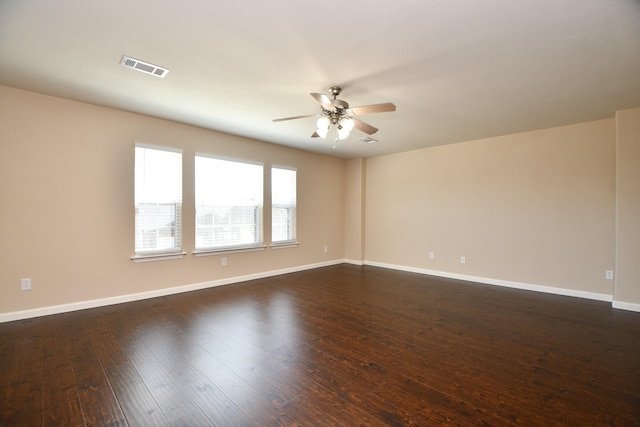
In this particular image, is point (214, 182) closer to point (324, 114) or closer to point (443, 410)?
point (324, 114)

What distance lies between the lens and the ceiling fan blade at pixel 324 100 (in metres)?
2.55

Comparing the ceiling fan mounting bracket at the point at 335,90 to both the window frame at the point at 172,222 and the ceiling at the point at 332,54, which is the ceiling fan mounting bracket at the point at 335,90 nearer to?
the ceiling at the point at 332,54

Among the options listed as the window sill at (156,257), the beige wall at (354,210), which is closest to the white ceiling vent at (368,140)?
the beige wall at (354,210)

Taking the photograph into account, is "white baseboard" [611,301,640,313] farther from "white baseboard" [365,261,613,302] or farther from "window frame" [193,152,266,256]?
"window frame" [193,152,266,256]

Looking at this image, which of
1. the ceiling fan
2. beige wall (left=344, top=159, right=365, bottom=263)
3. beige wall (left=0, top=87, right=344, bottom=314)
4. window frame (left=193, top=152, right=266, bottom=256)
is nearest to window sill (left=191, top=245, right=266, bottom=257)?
window frame (left=193, top=152, right=266, bottom=256)

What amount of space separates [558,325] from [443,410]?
236 centimetres

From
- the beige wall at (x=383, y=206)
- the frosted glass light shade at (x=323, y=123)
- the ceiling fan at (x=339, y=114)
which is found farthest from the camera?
the beige wall at (x=383, y=206)

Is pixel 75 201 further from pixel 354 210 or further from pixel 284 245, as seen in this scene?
pixel 354 210

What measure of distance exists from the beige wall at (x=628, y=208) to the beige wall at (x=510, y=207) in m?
0.34

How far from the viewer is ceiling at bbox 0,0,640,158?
6.25 feet

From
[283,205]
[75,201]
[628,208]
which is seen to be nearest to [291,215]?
[283,205]

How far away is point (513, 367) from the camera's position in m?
2.32

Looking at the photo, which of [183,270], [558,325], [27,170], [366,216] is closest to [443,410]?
[558,325]

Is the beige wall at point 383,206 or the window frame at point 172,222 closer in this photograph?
the beige wall at point 383,206
